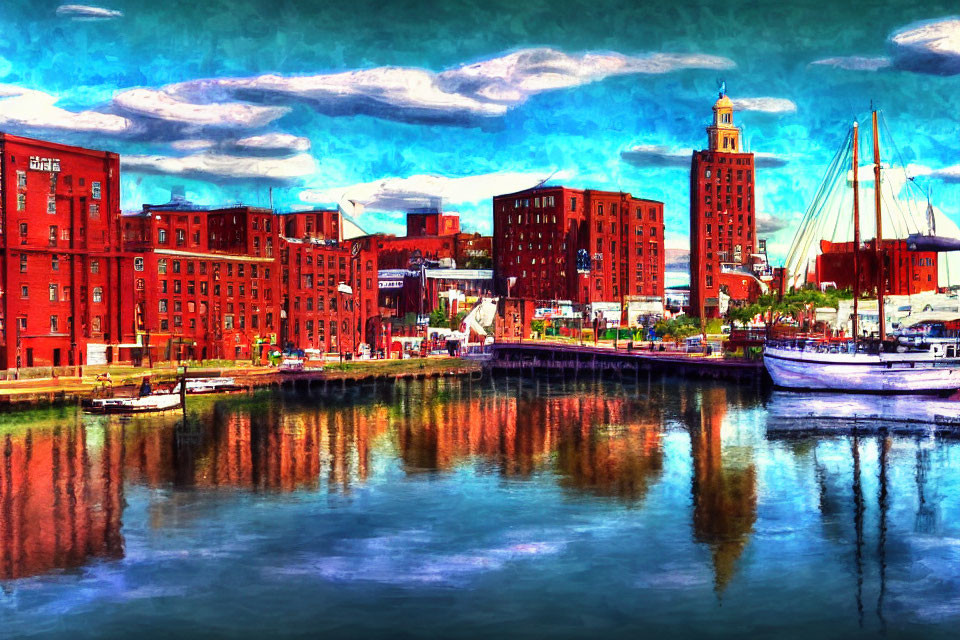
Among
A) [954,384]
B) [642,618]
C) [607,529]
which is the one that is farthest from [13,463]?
[954,384]

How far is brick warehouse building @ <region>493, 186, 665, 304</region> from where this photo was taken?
11019 centimetres

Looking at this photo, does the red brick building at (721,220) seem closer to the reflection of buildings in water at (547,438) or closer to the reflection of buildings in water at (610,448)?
the reflection of buildings in water at (547,438)

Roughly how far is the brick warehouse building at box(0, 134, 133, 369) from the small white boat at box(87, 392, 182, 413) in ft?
38.6

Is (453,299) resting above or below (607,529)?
above

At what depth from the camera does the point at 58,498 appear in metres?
28.0

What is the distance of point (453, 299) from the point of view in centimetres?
11119

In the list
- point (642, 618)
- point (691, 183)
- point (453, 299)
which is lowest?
point (642, 618)

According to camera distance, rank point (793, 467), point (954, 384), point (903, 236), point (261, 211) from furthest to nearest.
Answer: point (903, 236) < point (261, 211) < point (954, 384) < point (793, 467)

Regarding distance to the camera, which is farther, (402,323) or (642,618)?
(402,323)

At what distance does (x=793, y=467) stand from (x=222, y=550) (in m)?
17.6

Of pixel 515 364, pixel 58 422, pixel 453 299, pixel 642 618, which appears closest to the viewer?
pixel 642 618

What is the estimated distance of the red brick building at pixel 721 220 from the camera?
118 meters

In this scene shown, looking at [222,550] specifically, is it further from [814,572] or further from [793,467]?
[793,467]

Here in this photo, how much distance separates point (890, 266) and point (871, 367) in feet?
131
